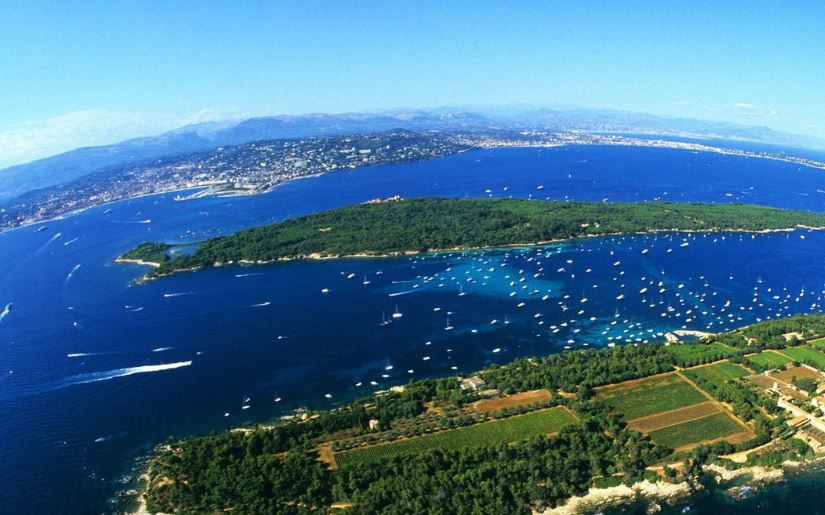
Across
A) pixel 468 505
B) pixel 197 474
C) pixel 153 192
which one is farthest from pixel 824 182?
pixel 153 192

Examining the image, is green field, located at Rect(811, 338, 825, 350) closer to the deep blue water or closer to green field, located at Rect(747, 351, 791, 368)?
green field, located at Rect(747, 351, 791, 368)

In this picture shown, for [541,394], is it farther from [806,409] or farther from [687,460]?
[806,409]

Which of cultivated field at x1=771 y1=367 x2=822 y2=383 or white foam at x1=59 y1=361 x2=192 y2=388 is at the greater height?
white foam at x1=59 y1=361 x2=192 y2=388

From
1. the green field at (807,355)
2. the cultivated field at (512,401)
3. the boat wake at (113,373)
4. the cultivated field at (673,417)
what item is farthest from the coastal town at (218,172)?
the green field at (807,355)

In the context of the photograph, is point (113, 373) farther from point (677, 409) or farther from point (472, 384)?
point (677, 409)

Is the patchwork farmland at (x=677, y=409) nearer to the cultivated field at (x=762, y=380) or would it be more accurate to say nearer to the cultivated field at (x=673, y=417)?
the cultivated field at (x=673, y=417)

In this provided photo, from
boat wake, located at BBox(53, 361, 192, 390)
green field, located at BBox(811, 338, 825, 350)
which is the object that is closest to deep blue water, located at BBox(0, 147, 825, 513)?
boat wake, located at BBox(53, 361, 192, 390)

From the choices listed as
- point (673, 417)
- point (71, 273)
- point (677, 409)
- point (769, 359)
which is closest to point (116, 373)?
point (71, 273)
